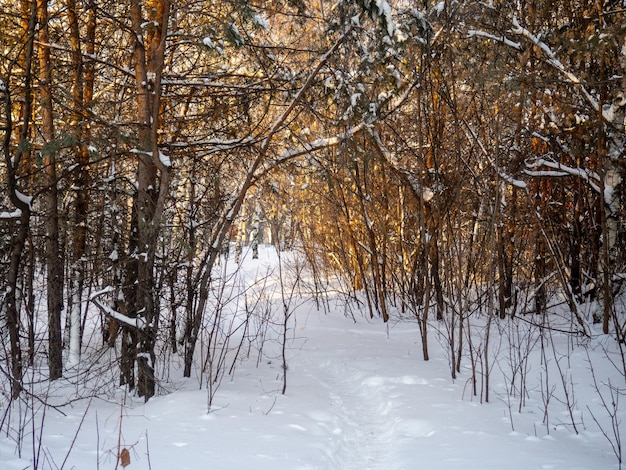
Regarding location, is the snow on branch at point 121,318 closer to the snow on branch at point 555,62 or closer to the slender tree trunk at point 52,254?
the slender tree trunk at point 52,254

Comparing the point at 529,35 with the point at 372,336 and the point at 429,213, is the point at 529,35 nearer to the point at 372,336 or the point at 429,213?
the point at 429,213

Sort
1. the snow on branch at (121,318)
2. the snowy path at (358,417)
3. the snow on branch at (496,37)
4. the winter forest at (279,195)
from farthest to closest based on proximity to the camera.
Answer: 1. the snow on branch at (496,37)
2. the snow on branch at (121,318)
3. the winter forest at (279,195)
4. the snowy path at (358,417)

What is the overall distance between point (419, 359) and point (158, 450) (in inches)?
157

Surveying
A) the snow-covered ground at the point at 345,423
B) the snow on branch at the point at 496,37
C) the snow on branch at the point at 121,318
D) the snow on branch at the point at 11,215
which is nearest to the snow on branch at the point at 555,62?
the snow on branch at the point at 496,37

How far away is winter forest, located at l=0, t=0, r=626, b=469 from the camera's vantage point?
471 cm

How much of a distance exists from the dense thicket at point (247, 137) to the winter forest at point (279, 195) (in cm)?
5

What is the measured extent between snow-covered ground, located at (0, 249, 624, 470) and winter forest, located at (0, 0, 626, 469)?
0.15 ft

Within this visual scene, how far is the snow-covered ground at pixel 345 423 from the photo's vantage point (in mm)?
3553

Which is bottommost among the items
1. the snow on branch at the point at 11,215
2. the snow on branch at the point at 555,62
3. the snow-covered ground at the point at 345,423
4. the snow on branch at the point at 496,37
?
the snow-covered ground at the point at 345,423

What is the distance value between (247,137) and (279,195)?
51.9 inches

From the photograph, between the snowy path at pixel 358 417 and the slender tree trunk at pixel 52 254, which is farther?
the slender tree trunk at pixel 52 254

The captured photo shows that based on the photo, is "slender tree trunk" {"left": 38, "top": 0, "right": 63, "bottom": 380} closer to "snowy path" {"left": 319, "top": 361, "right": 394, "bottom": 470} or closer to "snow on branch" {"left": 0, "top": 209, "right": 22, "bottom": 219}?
"snow on branch" {"left": 0, "top": 209, "right": 22, "bottom": 219}

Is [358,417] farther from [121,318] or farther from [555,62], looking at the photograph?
[555,62]

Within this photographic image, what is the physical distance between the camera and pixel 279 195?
279 inches
